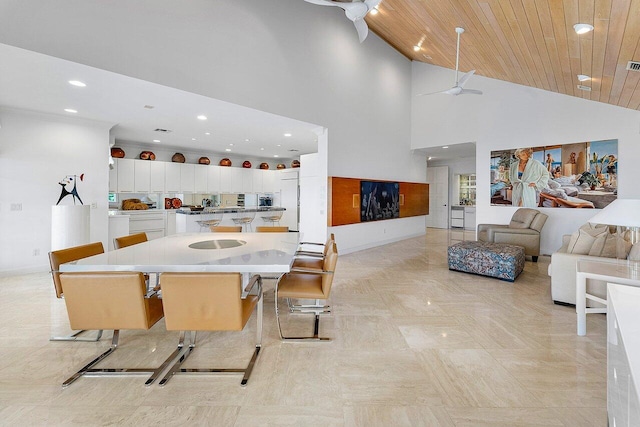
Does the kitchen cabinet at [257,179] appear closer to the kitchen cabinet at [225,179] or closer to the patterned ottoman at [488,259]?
the kitchen cabinet at [225,179]

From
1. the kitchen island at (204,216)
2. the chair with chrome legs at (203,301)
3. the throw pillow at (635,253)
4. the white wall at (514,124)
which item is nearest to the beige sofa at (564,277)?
the throw pillow at (635,253)

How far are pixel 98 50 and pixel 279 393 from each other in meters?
3.91

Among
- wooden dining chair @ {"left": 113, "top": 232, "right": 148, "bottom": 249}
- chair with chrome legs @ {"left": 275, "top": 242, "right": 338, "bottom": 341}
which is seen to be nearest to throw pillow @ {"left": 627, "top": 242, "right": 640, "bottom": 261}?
chair with chrome legs @ {"left": 275, "top": 242, "right": 338, "bottom": 341}

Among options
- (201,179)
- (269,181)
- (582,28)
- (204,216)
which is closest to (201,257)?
(582,28)

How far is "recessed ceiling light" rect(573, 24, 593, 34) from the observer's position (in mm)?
3148

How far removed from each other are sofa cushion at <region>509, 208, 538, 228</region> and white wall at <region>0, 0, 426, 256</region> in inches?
112

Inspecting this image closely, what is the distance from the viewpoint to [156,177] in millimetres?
8102

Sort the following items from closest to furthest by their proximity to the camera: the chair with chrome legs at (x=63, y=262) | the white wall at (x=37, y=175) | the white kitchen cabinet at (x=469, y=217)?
the chair with chrome legs at (x=63, y=262) < the white wall at (x=37, y=175) < the white kitchen cabinet at (x=469, y=217)

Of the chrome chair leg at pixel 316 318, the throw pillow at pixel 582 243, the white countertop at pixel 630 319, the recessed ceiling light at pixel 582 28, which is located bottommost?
the chrome chair leg at pixel 316 318

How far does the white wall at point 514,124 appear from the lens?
5.94 m

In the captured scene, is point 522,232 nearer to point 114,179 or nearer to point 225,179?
point 225,179

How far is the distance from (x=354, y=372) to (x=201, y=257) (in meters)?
1.49

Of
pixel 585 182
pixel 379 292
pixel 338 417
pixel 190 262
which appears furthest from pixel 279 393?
pixel 585 182

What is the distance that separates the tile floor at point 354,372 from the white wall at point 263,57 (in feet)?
9.77
